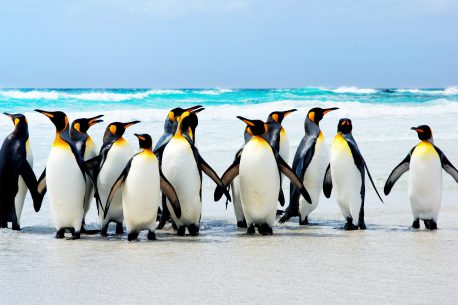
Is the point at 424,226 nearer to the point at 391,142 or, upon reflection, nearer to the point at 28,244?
the point at 28,244

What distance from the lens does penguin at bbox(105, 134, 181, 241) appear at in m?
5.87

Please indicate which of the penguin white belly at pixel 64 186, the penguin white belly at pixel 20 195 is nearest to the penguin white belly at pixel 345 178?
the penguin white belly at pixel 64 186

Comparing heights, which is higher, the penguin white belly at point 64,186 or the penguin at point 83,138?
the penguin at point 83,138

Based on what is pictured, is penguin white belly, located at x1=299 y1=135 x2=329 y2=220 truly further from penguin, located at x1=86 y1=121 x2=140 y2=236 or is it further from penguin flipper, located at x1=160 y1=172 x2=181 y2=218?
penguin, located at x1=86 y1=121 x2=140 y2=236

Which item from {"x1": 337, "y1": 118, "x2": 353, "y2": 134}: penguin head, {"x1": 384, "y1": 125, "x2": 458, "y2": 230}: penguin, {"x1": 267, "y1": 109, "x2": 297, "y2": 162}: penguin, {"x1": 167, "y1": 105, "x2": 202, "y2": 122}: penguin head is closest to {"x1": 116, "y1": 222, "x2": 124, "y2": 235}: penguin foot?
{"x1": 167, "y1": 105, "x2": 202, "y2": 122}: penguin head

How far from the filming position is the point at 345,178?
672 cm

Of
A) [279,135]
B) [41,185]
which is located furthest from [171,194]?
[279,135]

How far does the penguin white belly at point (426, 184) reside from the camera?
6.57 metres

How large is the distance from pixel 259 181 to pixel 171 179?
0.75 m

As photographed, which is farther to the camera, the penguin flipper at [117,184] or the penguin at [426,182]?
the penguin at [426,182]

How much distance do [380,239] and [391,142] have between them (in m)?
8.38

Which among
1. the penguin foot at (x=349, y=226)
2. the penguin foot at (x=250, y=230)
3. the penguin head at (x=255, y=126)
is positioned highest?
the penguin head at (x=255, y=126)

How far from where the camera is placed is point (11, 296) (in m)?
3.95

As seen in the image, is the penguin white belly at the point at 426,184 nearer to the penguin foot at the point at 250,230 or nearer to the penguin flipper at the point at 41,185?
the penguin foot at the point at 250,230
